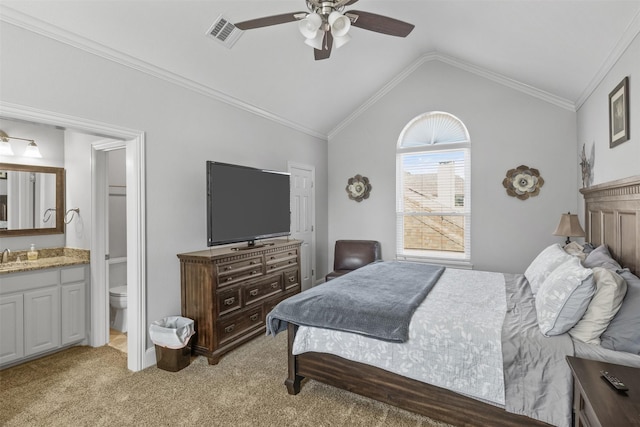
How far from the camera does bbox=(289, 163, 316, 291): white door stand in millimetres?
4793

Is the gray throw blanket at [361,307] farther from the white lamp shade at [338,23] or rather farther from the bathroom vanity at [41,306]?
the bathroom vanity at [41,306]

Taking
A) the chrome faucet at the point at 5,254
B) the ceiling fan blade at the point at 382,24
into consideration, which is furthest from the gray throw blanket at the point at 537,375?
the chrome faucet at the point at 5,254

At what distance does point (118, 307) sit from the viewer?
11.9 ft

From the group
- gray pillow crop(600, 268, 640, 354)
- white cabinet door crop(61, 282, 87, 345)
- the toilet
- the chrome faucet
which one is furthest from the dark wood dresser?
gray pillow crop(600, 268, 640, 354)

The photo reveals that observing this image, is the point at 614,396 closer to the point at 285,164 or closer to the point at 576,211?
the point at 576,211

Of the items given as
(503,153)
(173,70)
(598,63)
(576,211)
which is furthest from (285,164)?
(576,211)

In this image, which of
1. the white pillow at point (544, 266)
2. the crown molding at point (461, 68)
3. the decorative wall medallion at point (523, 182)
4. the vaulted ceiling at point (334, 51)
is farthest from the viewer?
the decorative wall medallion at point (523, 182)

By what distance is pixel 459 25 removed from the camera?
343cm

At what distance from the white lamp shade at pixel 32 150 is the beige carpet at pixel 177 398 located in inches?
77.1

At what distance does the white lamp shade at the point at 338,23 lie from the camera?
1934 mm

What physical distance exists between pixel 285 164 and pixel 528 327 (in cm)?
348

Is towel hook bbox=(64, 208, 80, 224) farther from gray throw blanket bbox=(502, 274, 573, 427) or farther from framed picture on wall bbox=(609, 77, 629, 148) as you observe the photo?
framed picture on wall bbox=(609, 77, 629, 148)

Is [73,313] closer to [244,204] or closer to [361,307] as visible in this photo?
[244,204]

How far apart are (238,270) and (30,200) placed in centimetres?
220
